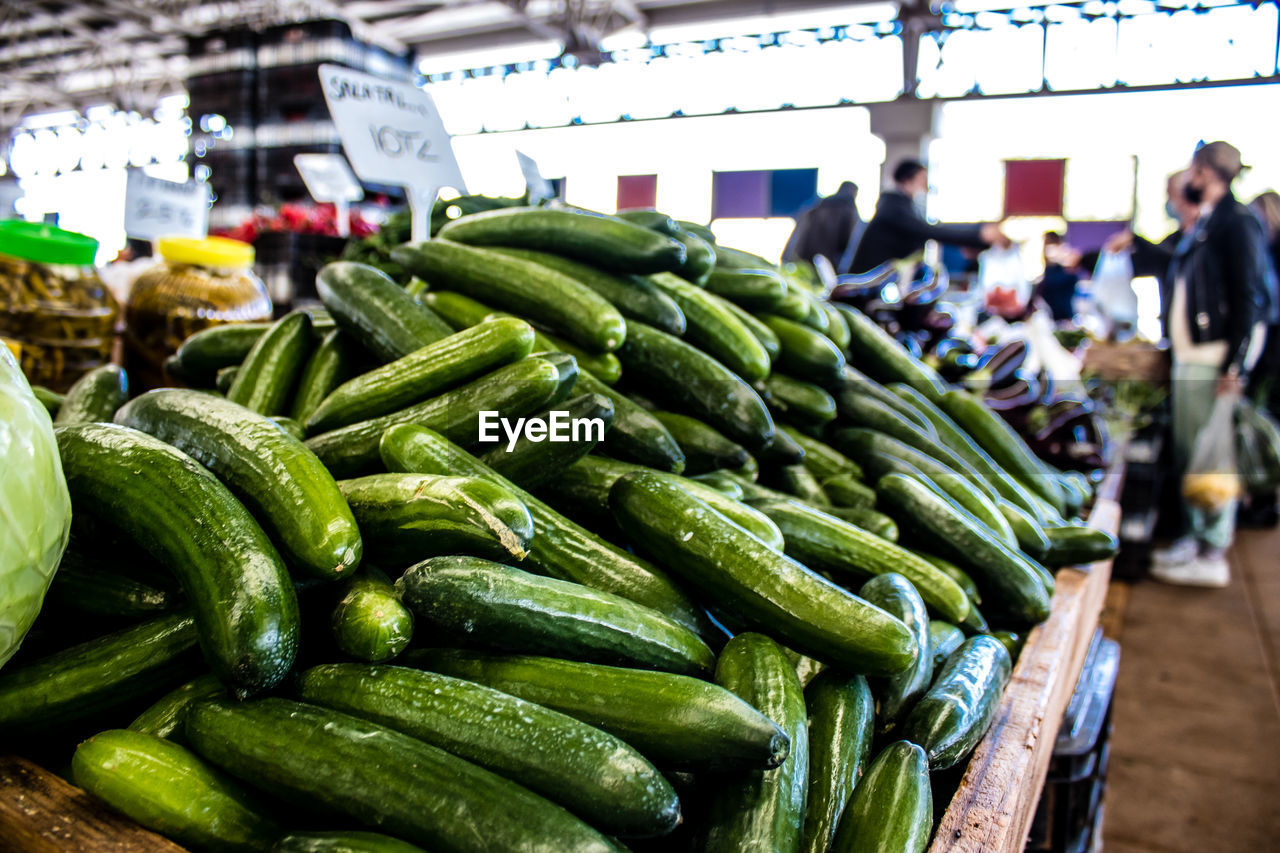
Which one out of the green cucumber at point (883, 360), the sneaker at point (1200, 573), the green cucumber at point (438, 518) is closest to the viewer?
the green cucumber at point (438, 518)

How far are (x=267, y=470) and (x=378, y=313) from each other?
1.50ft

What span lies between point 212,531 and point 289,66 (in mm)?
10970

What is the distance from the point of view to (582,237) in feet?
5.01

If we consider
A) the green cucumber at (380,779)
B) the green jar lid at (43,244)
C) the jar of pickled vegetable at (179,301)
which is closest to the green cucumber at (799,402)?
the green cucumber at (380,779)

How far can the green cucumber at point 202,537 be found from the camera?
0.72 m

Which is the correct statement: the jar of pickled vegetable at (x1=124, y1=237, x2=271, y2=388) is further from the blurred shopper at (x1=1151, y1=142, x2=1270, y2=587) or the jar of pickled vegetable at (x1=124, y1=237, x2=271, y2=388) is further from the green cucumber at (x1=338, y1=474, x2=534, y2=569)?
the blurred shopper at (x1=1151, y1=142, x2=1270, y2=587)

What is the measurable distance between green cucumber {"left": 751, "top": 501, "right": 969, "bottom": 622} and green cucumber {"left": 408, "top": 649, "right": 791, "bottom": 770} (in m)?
0.43

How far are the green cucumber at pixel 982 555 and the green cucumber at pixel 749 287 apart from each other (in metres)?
0.55

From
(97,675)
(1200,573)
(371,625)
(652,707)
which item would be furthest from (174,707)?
(1200,573)

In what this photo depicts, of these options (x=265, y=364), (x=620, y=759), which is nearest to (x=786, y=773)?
(x=620, y=759)

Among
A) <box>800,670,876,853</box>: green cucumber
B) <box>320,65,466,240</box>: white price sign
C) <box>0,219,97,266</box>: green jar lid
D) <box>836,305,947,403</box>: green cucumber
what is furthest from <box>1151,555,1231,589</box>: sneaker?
<box>0,219,97,266</box>: green jar lid

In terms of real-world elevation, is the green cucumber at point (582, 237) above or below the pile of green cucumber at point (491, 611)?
above

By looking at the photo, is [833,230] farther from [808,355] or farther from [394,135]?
[808,355]

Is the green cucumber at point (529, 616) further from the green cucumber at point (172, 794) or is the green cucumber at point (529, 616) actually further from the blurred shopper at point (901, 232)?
the blurred shopper at point (901, 232)
